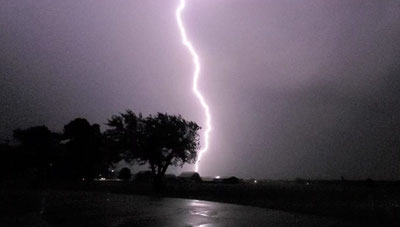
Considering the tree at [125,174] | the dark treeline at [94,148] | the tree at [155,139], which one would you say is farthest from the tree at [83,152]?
the tree at [125,174]

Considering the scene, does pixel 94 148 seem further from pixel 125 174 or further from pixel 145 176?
pixel 125 174

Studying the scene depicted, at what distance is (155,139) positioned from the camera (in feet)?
161

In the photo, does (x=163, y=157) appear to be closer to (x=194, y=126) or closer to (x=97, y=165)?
(x=194, y=126)

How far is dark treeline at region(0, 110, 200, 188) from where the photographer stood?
49.6m

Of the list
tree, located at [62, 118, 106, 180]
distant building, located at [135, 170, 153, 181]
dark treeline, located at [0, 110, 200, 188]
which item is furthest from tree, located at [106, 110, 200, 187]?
distant building, located at [135, 170, 153, 181]

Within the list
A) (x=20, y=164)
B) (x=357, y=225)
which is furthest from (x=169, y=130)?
(x=20, y=164)

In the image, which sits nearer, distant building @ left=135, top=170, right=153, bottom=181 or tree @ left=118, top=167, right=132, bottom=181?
distant building @ left=135, top=170, right=153, bottom=181

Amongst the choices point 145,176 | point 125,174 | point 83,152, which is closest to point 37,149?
point 83,152

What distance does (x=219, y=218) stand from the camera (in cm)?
1858

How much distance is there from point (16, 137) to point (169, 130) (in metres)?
47.7

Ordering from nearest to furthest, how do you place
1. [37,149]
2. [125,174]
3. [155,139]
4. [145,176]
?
[155,139], [37,149], [145,176], [125,174]

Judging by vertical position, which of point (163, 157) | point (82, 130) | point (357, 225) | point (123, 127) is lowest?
point (357, 225)

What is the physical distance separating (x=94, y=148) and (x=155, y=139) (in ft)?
93.2

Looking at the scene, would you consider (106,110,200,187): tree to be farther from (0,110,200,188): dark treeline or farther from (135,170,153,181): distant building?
(135,170,153,181): distant building
